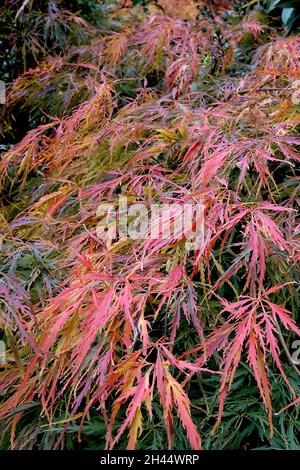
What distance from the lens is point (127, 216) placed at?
3.81 feet

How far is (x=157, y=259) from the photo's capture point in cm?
101

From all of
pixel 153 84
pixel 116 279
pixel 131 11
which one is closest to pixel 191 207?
pixel 116 279

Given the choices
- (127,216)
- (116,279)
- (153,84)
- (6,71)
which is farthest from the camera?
(6,71)

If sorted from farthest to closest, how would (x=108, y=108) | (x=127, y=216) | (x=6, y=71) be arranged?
(x=6, y=71), (x=108, y=108), (x=127, y=216)

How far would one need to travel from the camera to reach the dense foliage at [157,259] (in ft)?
3.03

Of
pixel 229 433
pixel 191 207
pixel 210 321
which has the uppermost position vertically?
pixel 191 207

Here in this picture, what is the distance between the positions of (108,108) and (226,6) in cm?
103

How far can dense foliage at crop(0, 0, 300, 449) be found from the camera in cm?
92

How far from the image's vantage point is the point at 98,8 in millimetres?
2295

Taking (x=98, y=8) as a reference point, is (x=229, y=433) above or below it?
below

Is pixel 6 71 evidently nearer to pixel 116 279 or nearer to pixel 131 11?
pixel 131 11

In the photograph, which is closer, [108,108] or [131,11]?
[108,108]

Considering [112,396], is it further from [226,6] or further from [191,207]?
[226,6]
